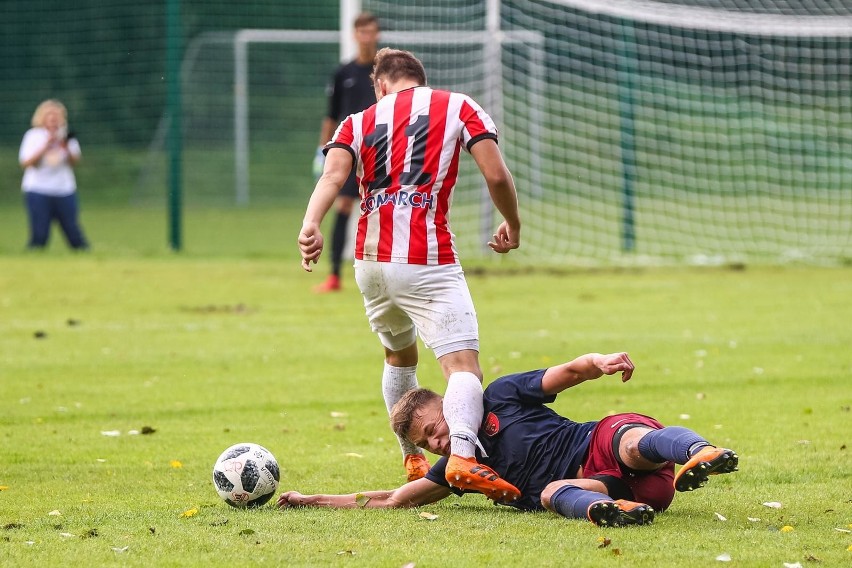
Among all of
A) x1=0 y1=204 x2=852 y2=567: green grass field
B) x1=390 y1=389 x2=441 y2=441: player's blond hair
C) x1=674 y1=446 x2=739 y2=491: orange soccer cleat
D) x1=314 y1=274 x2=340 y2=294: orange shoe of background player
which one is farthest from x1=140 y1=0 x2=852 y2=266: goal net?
x1=674 y1=446 x2=739 y2=491: orange soccer cleat

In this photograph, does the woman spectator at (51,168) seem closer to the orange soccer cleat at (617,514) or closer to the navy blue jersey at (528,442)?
the navy blue jersey at (528,442)

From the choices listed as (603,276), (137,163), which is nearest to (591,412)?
(603,276)

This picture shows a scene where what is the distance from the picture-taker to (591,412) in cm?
764

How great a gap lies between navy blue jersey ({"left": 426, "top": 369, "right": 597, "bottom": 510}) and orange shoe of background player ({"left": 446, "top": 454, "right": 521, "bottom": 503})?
0.58 feet

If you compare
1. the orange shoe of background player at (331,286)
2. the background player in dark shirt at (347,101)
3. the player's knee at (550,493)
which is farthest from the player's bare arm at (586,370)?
the orange shoe of background player at (331,286)

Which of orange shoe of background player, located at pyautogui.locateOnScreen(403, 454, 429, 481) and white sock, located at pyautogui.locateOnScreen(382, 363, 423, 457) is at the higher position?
white sock, located at pyautogui.locateOnScreen(382, 363, 423, 457)

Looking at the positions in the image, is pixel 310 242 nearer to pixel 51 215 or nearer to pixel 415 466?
pixel 415 466

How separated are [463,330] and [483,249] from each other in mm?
12228

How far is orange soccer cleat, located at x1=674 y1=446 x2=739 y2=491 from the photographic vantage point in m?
4.63

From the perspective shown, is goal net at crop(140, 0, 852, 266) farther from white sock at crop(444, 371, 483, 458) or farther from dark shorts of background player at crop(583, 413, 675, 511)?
dark shorts of background player at crop(583, 413, 675, 511)

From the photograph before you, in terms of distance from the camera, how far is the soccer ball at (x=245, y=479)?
536 cm

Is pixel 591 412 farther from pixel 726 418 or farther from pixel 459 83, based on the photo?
pixel 459 83

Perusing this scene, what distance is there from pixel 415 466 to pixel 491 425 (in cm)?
66

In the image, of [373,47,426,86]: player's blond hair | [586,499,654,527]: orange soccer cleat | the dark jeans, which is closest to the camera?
[586,499,654,527]: orange soccer cleat
